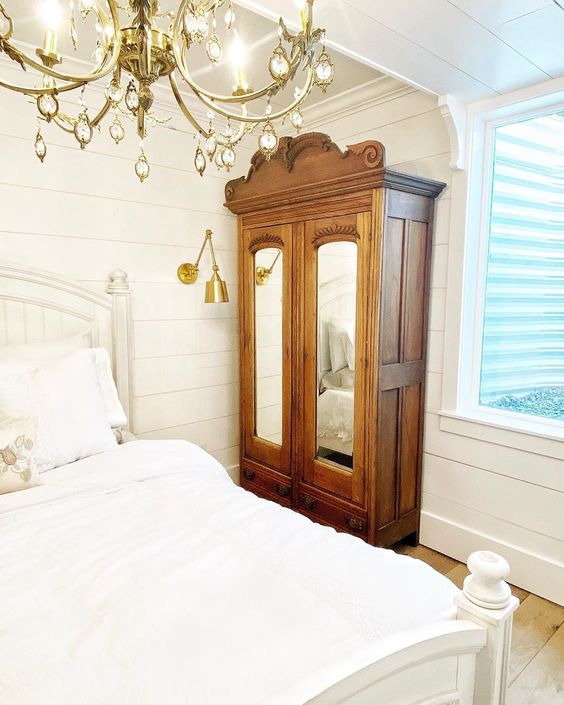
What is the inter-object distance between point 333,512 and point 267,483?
534 millimetres

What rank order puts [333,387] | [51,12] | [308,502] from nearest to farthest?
[51,12] < [333,387] < [308,502]

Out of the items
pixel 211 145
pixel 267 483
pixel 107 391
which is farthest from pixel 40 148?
pixel 267 483

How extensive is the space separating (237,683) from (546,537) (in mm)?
1892

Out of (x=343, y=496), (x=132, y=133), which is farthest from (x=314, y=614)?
(x=132, y=133)

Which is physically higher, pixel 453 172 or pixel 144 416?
pixel 453 172

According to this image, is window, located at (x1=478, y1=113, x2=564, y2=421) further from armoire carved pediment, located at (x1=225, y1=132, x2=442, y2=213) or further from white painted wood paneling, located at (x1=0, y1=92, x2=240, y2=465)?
white painted wood paneling, located at (x1=0, y1=92, x2=240, y2=465)

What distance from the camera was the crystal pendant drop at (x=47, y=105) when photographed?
1.09 metres

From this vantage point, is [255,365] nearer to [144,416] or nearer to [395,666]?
[144,416]

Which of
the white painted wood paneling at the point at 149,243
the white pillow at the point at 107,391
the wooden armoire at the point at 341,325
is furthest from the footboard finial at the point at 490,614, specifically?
the white painted wood paneling at the point at 149,243

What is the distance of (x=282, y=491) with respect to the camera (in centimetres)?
286

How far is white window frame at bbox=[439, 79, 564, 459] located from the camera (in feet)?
7.49

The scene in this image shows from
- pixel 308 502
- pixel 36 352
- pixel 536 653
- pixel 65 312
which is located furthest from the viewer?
pixel 308 502

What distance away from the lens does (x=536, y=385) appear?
2355 millimetres

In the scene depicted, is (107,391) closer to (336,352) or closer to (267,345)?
(267,345)
